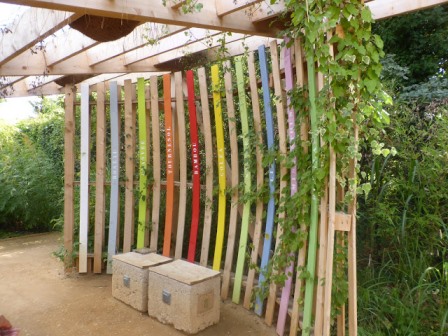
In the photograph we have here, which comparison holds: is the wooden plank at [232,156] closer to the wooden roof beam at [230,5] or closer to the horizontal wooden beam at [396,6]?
the wooden roof beam at [230,5]

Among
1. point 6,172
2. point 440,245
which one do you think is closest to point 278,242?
point 440,245

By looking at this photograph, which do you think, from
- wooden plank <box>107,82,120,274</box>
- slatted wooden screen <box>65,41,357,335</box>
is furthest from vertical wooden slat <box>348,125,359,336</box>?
wooden plank <box>107,82,120,274</box>

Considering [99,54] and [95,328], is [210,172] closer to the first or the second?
[95,328]

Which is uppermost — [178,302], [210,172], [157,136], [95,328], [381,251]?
[157,136]

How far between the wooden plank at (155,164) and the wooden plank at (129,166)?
0.31 m

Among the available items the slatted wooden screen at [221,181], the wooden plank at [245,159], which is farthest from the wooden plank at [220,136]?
the wooden plank at [245,159]

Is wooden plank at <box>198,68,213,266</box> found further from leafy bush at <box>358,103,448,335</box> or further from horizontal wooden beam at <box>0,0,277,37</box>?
leafy bush at <box>358,103,448,335</box>

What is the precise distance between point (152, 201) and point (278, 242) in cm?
205

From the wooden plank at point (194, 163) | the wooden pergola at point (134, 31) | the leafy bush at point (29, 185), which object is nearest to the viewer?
the wooden pergola at point (134, 31)

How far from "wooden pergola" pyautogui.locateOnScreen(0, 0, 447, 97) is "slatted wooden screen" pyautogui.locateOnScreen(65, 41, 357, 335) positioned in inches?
14.9

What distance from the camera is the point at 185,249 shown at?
4.80 m

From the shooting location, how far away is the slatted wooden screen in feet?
9.64

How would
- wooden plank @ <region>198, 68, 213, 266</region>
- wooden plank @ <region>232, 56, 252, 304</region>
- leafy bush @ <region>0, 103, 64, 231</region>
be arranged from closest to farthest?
wooden plank @ <region>232, 56, 252, 304</region> < wooden plank @ <region>198, 68, 213, 266</region> < leafy bush @ <region>0, 103, 64, 231</region>

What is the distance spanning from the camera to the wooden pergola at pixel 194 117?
283 centimetres
